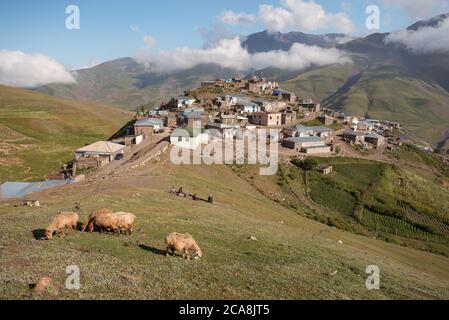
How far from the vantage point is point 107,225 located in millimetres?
23875

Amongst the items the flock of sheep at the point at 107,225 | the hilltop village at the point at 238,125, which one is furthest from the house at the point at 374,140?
the flock of sheep at the point at 107,225

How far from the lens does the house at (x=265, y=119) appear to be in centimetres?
12256

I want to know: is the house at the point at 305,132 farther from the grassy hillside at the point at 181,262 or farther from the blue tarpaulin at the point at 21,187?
the grassy hillside at the point at 181,262

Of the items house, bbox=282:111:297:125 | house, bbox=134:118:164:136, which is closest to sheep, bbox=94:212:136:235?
house, bbox=134:118:164:136

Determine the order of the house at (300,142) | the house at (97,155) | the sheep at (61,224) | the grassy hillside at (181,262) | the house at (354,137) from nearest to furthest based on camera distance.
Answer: the grassy hillside at (181,262), the sheep at (61,224), the house at (97,155), the house at (300,142), the house at (354,137)

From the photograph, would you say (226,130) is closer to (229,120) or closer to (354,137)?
(229,120)

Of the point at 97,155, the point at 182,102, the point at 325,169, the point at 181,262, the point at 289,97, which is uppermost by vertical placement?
the point at 289,97

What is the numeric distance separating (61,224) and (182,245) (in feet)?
26.1

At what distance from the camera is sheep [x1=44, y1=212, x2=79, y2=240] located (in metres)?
22.1

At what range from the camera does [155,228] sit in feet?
88.1

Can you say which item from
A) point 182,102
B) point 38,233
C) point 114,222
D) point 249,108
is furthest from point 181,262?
point 182,102

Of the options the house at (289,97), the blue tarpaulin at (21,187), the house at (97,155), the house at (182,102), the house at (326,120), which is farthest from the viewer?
the house at (289,97)

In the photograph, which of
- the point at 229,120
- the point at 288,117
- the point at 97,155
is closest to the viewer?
the point at 97,155
